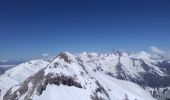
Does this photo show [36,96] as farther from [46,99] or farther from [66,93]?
[66,93]

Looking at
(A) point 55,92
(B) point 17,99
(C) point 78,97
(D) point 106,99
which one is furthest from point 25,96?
(D) point 106,99

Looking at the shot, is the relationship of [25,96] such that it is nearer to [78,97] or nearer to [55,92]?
[55,92]

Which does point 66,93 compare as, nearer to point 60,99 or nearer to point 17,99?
point 60,99

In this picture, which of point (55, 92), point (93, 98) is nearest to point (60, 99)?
point (55, 92)

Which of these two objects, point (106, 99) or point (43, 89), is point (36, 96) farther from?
point (106, 99)

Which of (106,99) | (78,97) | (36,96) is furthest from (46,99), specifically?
(106,99)
